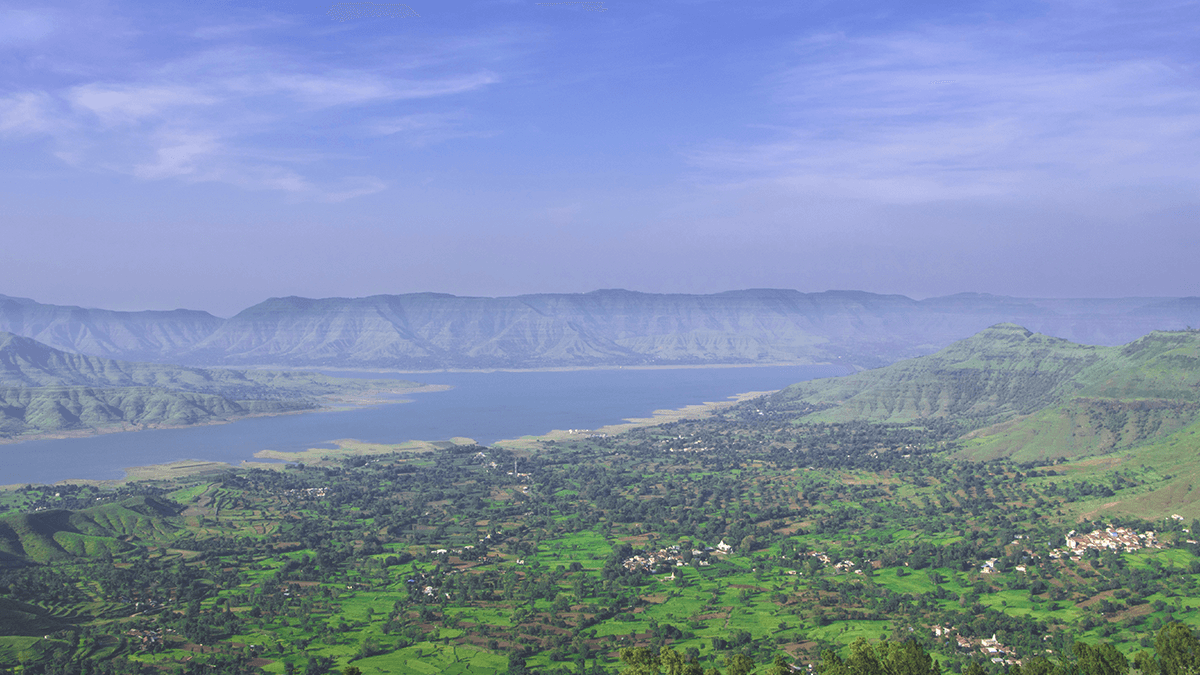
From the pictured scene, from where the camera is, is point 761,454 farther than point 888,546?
Yes

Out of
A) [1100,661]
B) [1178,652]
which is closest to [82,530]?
[1100,661]

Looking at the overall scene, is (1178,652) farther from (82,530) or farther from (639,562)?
(82,530)

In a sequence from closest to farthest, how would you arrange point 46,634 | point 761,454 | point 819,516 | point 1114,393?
point 46,634 < point 819,516 < point 1114,393 < point 761,454

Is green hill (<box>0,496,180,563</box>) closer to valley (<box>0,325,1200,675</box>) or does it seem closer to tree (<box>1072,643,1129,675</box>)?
valley (<box>0,325,1200,675</box>)

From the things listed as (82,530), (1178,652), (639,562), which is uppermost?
(1178,652)

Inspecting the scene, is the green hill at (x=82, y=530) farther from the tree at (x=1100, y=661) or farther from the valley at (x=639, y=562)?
the tree at (x=1100, y=661)

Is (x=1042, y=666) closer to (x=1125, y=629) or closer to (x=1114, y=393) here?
(x=1125, y=629)

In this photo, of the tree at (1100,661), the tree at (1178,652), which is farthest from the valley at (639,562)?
the tree at (1178,652)

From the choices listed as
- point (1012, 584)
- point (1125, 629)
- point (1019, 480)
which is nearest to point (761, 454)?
point (1019, 480)

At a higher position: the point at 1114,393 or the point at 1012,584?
the point at 1114,393
